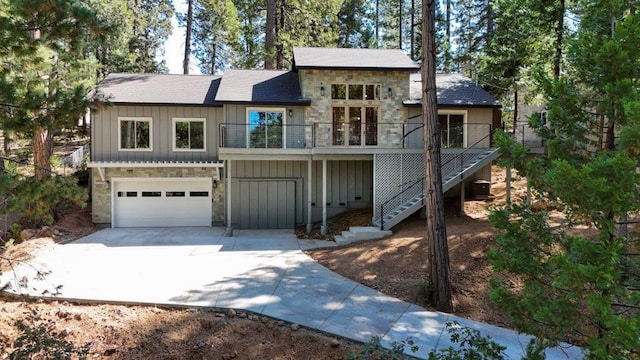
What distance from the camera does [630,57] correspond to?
3.52m

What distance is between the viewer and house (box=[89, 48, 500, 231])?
14.8 metres

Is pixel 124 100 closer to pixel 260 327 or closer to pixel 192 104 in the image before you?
pixel 192 104

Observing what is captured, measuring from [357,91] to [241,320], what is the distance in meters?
10.7

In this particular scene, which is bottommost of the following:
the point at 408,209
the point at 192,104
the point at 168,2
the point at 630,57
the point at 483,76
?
the point at 408,209

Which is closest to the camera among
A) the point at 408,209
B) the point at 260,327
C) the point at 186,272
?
the point at 260,327

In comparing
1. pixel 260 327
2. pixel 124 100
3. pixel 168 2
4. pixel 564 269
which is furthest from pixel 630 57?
pixel 168 2

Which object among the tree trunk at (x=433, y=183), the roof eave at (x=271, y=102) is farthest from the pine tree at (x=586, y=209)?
the roof eave at (x=271, y=102)

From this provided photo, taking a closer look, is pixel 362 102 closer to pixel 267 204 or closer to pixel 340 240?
pixel 267 204

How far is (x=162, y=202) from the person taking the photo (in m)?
A: 15.7

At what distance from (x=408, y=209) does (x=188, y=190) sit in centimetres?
853

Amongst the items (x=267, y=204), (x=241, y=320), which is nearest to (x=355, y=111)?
(x=267, y=204)

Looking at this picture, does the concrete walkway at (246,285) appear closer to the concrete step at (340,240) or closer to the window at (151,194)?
the concrete step at (340,240)

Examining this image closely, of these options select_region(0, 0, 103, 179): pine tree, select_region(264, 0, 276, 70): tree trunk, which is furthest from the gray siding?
select_region(0, 0, 103, 179): pine tree

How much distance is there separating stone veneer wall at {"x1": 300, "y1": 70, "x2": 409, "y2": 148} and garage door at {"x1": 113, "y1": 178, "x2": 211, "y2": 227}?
4.82 meters
